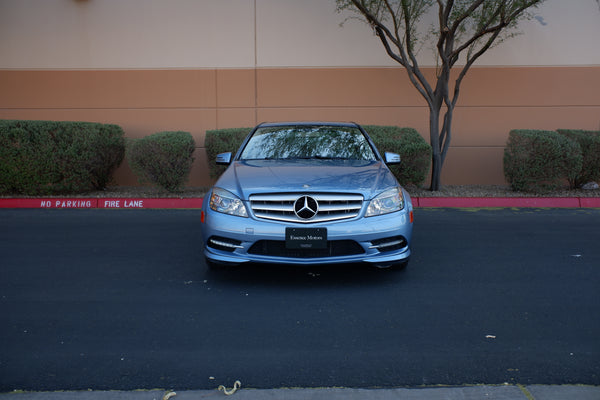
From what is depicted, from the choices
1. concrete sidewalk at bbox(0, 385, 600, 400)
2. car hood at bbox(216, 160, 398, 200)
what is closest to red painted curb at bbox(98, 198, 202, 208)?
car hood at bbox(216, 160, 398, 200)

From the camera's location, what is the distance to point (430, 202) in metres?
10.1

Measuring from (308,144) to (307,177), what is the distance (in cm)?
128

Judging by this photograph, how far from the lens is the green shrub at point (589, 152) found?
10.7 m

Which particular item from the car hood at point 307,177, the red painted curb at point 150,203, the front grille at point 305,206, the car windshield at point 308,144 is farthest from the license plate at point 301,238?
the red painted curb at point 150,203

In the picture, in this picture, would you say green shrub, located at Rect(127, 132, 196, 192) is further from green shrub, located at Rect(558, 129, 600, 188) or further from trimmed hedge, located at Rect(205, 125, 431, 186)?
green shrub, located at Rect(558, 129, 600, 188)

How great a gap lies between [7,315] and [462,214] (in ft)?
22.7

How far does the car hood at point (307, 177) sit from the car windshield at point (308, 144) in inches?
10.2

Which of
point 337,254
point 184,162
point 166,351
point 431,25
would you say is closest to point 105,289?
point 166,351

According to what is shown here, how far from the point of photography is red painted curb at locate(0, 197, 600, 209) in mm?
10023

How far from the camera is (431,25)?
12039 mm

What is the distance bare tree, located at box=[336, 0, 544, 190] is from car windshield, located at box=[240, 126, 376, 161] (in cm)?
413

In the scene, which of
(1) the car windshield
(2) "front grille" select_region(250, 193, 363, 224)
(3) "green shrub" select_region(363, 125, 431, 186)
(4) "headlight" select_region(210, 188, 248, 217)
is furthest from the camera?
(3) "green shrub" select_region(363, 125, 431, 186)

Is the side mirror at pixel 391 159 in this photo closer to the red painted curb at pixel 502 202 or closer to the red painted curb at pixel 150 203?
the red painted curb at pixel 502 202

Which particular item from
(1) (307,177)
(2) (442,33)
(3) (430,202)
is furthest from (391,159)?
(2) (442,33)
